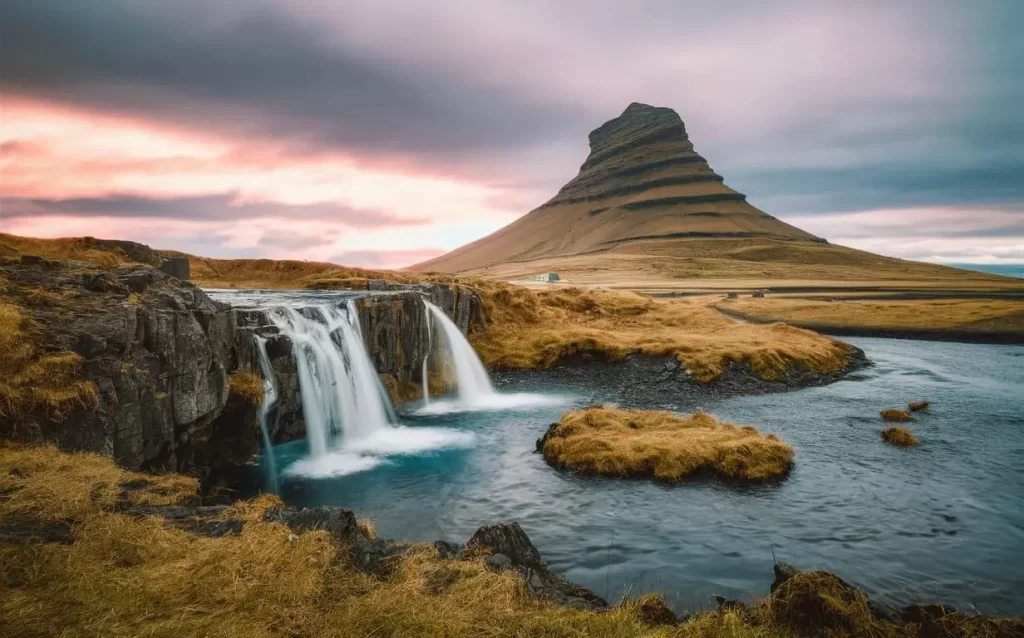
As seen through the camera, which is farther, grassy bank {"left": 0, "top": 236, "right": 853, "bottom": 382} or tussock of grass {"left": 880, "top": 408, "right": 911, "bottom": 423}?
grassy bank {"left": 0, "top": 236, "right": 853, "bottom": 382}

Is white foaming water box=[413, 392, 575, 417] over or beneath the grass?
beneath

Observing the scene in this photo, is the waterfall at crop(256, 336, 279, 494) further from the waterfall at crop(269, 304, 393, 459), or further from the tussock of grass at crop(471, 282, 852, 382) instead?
the tussock of grass at crop(471, 282, 852, 382)

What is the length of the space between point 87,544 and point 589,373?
38593 millimetres

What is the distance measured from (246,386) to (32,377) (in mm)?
9893

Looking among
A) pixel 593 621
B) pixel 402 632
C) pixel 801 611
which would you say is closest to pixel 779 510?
pixel 801 611

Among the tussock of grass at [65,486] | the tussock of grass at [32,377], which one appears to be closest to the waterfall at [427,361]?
the tussock of grass at [32,377]

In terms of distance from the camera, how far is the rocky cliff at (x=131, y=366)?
48.5 ft

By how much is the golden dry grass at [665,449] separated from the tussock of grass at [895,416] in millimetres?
10725

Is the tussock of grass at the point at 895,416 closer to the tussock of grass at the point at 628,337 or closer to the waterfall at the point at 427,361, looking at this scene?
the tussock of grass at the point at 628,337

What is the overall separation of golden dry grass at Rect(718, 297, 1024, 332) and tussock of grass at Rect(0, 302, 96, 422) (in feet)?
259

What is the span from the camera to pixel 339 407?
97.2 ft

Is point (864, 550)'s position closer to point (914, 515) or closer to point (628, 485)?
point (914, 515)

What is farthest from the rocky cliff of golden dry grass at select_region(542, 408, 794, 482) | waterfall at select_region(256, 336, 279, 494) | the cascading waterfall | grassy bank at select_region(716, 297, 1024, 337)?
grassy bank at select_region(716, 297, 1024, 337)

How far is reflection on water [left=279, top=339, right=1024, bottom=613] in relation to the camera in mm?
15109
